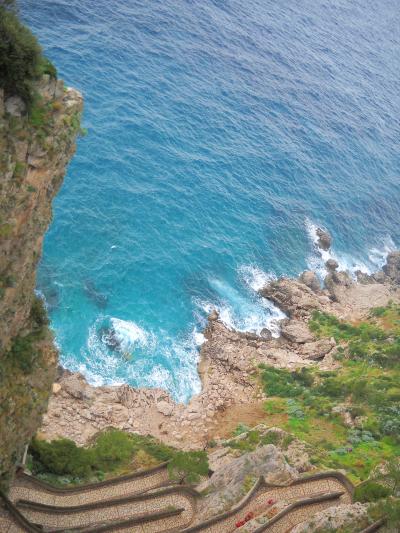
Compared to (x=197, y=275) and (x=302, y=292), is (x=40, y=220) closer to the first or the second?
(x=197, y=275)

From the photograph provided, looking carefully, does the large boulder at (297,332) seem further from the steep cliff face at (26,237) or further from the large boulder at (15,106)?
the large boulder at (15,106)

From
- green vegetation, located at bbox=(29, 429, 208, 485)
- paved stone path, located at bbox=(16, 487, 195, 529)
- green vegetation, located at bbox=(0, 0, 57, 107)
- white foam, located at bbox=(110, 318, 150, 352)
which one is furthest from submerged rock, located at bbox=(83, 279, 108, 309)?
green vegetation, located at bbox=(0, 0, 57, 107)

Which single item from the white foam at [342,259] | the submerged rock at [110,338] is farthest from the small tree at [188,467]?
the white foam at [342,259]

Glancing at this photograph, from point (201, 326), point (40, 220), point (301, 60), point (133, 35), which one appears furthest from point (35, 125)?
point (301, 60)

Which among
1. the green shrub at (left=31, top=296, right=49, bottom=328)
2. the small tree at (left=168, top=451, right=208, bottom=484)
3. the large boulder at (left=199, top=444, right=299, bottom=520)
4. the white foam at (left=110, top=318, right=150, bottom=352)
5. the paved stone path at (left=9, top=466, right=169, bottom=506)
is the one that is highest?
the green shrub at (left=31, top=296, right=49, bottom=328)

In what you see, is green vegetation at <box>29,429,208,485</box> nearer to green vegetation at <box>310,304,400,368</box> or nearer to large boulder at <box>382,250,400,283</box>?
green vegetation at <box>310,304,400,368</box>

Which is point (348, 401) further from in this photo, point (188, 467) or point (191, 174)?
point (191, 174)

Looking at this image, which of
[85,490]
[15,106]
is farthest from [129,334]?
[15,106]
